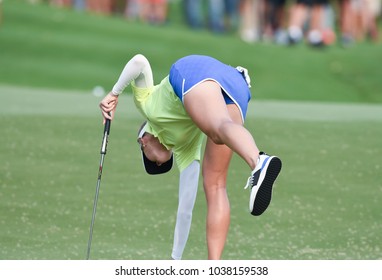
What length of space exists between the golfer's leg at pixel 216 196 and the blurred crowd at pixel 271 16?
15.1 m

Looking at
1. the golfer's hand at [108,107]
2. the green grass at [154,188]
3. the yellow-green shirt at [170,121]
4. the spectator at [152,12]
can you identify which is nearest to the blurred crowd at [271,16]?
the spectator at [152,12]

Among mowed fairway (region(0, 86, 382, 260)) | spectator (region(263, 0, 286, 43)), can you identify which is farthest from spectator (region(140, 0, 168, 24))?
mowed fairway (region(0, 86, 382, 260))

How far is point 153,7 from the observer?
26719mm

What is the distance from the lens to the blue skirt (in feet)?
26.4

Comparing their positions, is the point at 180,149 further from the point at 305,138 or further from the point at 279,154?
the point at 305,138

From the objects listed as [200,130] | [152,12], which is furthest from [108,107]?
[152,12]

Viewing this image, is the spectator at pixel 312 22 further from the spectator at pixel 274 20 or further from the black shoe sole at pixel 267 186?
the black shoe sole at pixel 267 186

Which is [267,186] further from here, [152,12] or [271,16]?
[152,12]

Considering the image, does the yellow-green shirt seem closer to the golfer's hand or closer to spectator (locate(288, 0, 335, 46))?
the golfer's hand

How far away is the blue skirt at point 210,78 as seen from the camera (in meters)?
8.05

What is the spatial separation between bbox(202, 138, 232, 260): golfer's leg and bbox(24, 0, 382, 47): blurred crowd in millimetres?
15120
